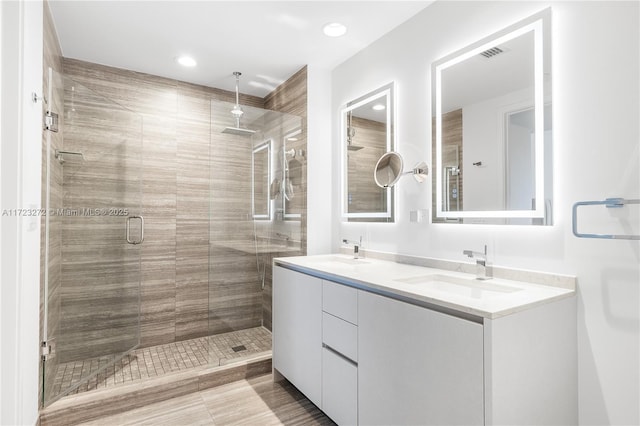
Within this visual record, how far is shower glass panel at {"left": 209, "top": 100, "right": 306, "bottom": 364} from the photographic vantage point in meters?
2.55

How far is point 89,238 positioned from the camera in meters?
Answer: 2.29

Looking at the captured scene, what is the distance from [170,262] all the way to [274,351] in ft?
4.38

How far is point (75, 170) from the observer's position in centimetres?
221

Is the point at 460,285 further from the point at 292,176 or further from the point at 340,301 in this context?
the point at 292,176

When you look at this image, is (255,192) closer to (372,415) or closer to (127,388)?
(127,388)

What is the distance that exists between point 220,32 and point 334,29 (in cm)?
79

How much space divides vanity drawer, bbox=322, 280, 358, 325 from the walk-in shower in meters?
0.93

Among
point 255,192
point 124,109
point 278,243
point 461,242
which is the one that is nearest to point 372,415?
point 461,242

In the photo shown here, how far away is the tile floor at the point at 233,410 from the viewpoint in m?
1.96

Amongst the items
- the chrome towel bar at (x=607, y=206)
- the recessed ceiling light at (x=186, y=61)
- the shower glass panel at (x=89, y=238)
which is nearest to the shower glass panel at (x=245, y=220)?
the recessed ceiling light at (x=186, y=61)

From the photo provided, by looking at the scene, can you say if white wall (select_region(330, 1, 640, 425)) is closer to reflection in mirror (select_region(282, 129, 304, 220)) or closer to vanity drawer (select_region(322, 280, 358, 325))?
vanity drawer (select_region(322, 280, 358, 325))

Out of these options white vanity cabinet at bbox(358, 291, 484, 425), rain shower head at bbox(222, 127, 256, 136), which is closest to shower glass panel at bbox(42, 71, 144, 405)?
rain shower head at bbox(222, 127, 256, 136)

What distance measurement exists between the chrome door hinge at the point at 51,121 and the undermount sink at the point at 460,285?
2099 millimetres

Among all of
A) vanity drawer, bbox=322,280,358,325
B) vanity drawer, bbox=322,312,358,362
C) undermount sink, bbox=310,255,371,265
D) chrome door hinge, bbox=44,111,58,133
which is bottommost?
vanity drawer, bbox=322,312,358,362
